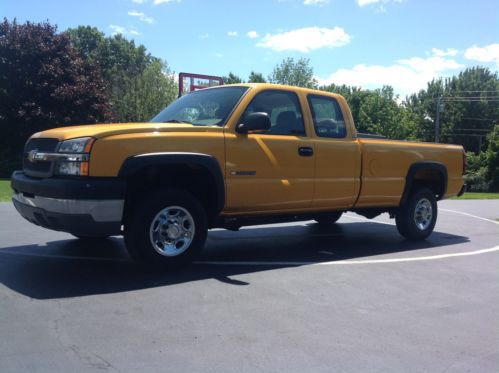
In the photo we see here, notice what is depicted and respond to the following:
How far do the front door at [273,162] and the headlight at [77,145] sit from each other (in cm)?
158

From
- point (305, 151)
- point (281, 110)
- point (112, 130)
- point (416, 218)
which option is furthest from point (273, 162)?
point (416, 218)

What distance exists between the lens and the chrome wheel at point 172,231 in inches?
216

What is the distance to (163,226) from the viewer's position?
5543mm

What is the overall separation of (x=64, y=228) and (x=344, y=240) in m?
4.73

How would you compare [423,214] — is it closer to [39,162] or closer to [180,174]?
[180,174]

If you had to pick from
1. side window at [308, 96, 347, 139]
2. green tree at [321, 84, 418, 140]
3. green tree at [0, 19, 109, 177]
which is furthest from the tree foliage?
Result: side window at [308, 96, 347, 139]

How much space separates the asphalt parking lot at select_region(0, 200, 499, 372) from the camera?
3.47 metres

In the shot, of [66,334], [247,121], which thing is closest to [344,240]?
[247,121]

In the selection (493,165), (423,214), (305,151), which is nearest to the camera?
(305,151)

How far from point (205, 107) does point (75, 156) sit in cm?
202

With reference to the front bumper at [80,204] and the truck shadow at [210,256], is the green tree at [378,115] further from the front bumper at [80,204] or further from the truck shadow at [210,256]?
the front bumper at [80,204]

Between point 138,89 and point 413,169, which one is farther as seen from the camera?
point 138,89

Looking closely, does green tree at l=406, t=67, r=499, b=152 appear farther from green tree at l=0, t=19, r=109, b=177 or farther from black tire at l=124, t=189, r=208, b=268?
black tire at l=124, t=189, r=208, b=268

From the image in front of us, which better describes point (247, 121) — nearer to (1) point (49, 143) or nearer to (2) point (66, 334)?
(1) point (49, 143)
